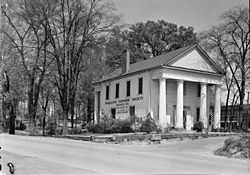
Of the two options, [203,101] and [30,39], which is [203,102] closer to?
[203,101]

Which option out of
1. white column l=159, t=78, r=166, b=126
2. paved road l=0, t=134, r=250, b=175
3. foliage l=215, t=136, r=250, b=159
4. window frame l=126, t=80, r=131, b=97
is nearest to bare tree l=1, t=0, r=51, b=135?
window frame l=126, t=80, r=131, b=97

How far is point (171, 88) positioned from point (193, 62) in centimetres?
286

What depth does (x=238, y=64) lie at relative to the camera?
69.7 feet

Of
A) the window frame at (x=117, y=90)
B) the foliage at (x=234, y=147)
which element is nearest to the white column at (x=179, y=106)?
the window frame at (x=117, y=90)

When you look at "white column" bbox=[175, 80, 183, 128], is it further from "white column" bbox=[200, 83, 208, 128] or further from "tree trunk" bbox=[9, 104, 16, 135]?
"tree trunk" bbox=[9, 104, 16, 135]

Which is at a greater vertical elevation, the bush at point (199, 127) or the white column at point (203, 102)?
the white column at point (203, 102)

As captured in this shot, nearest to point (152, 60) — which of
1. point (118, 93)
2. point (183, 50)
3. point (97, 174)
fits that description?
point (183, 50)

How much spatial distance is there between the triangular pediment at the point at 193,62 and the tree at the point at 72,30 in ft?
20.8

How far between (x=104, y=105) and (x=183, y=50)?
11.1 m

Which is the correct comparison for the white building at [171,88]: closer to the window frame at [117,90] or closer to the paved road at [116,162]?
the window frame at [117,90]

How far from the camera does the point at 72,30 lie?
101 feet

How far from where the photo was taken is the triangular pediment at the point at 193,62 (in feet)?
102

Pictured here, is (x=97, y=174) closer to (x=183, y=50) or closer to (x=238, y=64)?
(x=238, y=64)

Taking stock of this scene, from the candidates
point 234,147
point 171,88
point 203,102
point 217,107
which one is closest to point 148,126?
point 171,88
